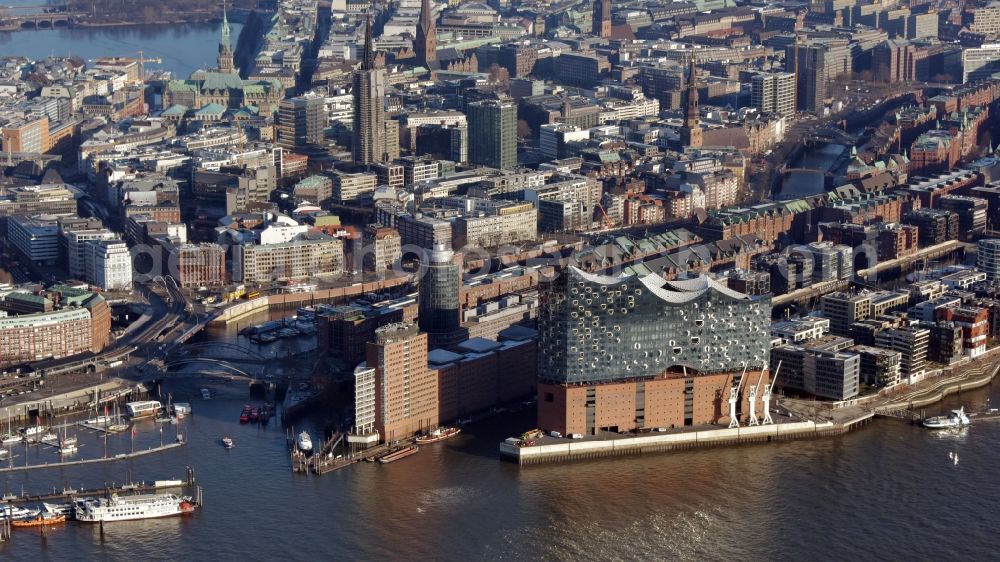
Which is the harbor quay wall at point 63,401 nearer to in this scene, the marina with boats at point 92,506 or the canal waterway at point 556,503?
the canal waterway at point 556,503

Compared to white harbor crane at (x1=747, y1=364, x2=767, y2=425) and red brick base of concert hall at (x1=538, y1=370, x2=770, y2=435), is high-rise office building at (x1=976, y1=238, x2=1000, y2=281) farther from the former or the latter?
red brick base of concert hall at (x1=538, y1=370, x2=770, y2=435)

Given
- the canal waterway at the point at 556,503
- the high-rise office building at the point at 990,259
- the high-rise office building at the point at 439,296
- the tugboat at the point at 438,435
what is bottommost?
the canal waterway at the point at 556,503

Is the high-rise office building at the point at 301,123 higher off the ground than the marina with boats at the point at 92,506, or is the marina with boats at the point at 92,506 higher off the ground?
the high-rise office building at the point at 301,123

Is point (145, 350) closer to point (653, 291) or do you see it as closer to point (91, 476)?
point (91, 476)

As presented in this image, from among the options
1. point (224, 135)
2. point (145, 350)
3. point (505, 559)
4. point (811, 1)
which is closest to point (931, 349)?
point (505, 559)

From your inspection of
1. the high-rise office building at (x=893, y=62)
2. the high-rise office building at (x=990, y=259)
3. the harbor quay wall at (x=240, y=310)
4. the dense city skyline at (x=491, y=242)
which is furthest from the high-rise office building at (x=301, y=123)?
the high-rise office building at (x=893, y=62)
